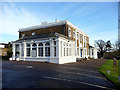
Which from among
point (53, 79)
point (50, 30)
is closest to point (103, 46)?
point (50, 30)

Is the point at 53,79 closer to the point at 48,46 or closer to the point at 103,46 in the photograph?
the point at 48,46

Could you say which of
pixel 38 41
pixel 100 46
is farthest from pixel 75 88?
pixel 100 46

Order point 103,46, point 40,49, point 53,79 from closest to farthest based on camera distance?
point 53,79 < point 40,49 < point 103,46

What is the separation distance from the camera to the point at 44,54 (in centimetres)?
1723

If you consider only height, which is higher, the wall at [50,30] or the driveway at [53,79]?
the wall at [50,30]

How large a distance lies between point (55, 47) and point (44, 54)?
233cm

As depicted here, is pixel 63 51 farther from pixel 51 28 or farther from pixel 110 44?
pixel 110 44

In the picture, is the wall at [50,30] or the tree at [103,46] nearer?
the wall at [50,30]

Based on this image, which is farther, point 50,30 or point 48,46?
point 50,30

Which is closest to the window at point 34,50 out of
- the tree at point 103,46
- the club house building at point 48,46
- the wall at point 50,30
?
the club house building at point 48,46

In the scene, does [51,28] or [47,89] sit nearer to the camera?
[47,89]

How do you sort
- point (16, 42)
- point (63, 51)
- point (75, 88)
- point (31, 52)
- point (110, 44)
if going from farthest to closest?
point (110, 44) → point (16, 42) → point (31, 52) → point (63, 51) → point (75, 88)

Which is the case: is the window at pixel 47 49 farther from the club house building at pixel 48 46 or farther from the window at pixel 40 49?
the window at pixel 40 49

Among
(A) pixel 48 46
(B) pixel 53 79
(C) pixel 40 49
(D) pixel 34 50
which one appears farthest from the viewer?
(D) pixel 34 50
